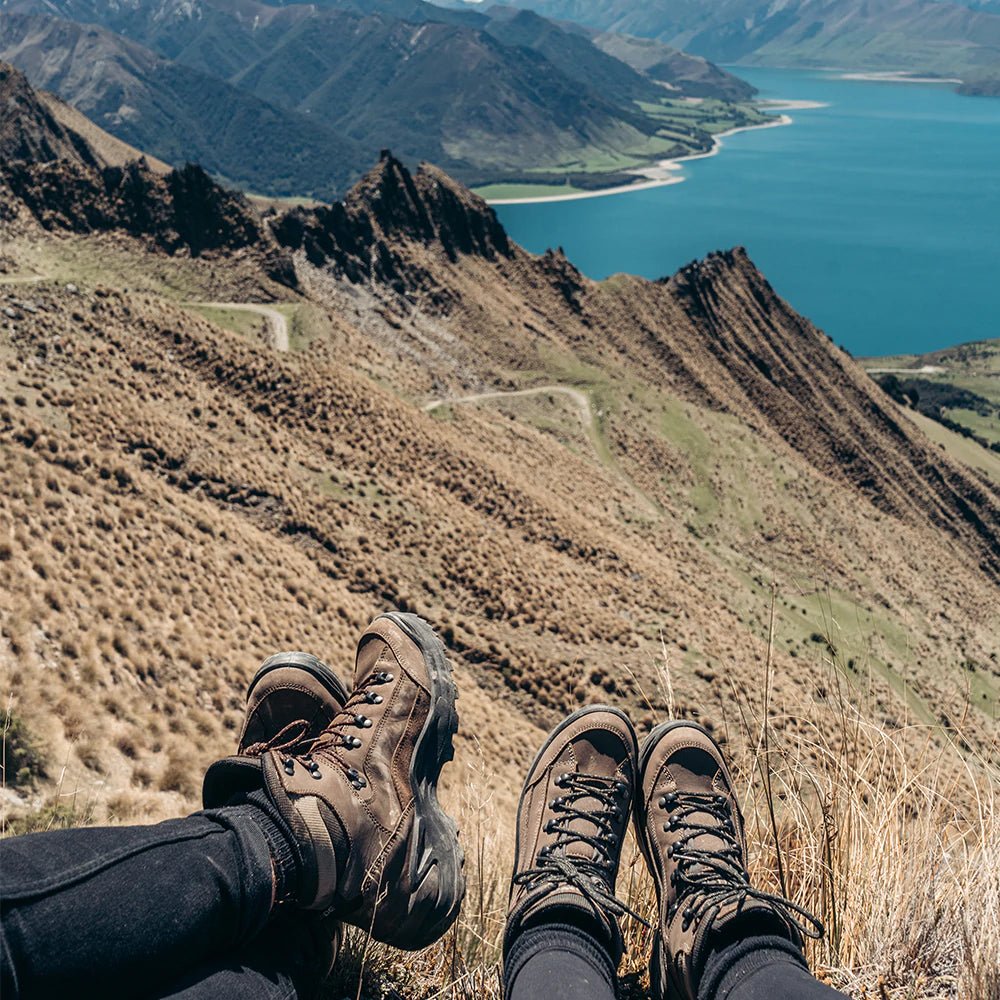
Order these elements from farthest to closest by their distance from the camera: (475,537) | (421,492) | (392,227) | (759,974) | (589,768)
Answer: (392,227) < (421,492) < (475,537) < (589,768) < (759,974)

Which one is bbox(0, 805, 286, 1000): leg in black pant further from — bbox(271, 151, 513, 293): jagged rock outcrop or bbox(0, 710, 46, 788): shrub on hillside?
bbox(271, 151, 513, 293): jagged rock outcrop

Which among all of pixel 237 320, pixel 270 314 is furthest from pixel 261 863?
pixel 270 314

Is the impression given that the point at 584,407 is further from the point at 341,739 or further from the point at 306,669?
the point at 341,739

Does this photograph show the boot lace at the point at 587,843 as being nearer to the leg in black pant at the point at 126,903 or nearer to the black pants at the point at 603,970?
the black pants at the point at 603,970

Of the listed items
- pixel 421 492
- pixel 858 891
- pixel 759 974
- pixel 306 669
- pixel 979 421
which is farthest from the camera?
pixel 979 421

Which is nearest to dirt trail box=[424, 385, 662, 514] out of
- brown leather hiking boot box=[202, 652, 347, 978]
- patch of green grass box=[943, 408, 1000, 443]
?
brown leather hiking boot box=[202, 652, 347, 978]

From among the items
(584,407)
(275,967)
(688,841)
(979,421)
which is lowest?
(979,421)

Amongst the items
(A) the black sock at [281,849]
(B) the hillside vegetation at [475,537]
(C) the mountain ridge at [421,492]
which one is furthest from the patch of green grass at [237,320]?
(A) the black sock at [281,849]
